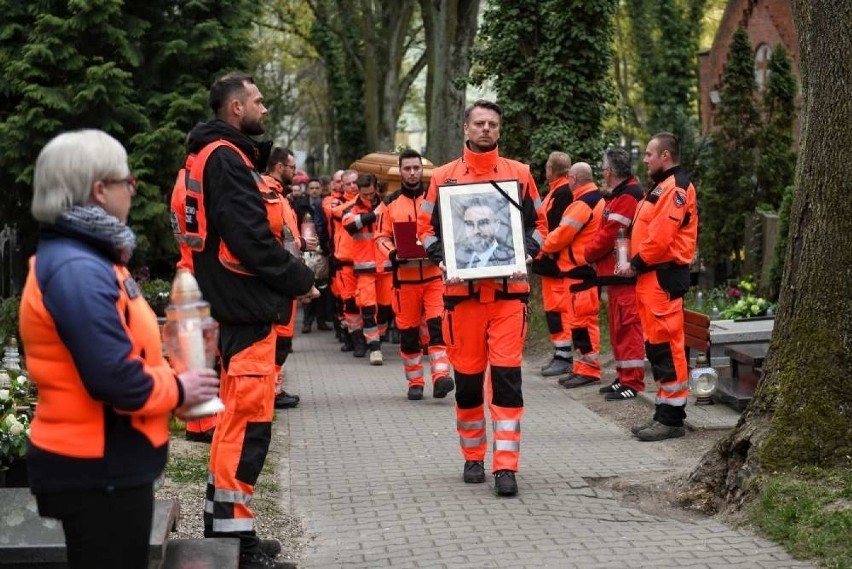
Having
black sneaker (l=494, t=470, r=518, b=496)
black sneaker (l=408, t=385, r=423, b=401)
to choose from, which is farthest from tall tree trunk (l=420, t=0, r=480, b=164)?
black sneaker (l=494, t=470, r=518, b=496)

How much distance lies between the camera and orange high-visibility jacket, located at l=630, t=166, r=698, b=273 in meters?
9.77

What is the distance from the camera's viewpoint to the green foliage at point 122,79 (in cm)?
1656

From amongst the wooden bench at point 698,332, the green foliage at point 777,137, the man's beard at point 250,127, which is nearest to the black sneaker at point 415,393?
the wooden bench at point 698,332

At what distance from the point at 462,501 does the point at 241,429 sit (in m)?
2.10

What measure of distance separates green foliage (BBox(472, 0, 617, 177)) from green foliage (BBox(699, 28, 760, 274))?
2684 mm

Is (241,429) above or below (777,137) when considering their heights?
below

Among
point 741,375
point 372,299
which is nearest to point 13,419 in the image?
point 741,375

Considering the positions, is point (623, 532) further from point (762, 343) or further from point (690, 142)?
point (690, 142)

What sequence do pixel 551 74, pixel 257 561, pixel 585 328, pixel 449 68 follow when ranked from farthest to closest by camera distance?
pixel 449 68
pixel 551 74
pixel 585 328
pixel 257 561

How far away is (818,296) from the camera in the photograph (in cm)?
720

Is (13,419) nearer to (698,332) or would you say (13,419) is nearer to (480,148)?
(480,148)

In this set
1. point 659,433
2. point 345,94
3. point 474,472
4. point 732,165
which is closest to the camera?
point 474,472

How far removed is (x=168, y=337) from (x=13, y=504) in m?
2.20

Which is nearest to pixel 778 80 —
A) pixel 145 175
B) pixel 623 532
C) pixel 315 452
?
pixel 145 175
